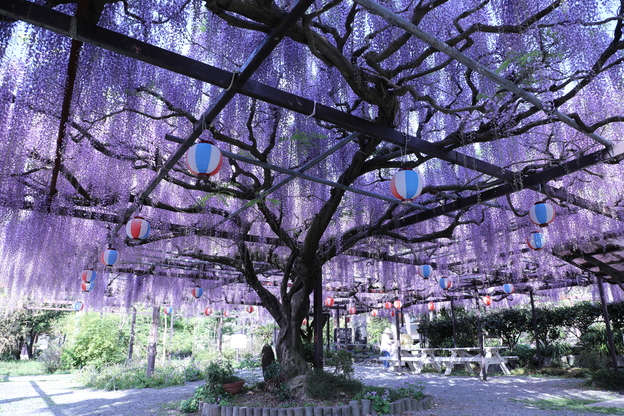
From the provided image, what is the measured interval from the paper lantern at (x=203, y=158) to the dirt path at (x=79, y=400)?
4660mm

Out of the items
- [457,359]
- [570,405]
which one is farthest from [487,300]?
[570,405]

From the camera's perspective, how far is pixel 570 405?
5996 millimetres

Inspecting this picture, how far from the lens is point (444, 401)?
659 cm

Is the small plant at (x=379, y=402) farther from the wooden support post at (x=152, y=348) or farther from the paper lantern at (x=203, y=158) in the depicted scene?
the wooden support post at (x=152, y=348)

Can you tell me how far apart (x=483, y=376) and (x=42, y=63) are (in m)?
10.3

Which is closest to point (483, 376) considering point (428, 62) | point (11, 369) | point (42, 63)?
point (428, 62)

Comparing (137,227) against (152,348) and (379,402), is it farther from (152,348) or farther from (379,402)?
(152,348)

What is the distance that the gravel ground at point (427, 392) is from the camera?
19.7 feet

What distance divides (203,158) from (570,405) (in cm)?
635

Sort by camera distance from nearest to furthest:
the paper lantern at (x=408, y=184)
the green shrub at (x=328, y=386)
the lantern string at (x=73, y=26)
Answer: the lantern string at (x=73, y=26)
the paper lantern at (x=408, y=184)
the green shrub at (x=328, y=386)

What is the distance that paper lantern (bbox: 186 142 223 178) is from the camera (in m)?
2.99

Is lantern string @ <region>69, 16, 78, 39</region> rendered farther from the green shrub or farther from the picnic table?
the picnic table

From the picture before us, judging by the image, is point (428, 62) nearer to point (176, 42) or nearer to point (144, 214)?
point (176, 42)

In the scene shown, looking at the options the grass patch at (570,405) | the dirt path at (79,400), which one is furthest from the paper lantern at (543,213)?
the dirt path at (79,400)
